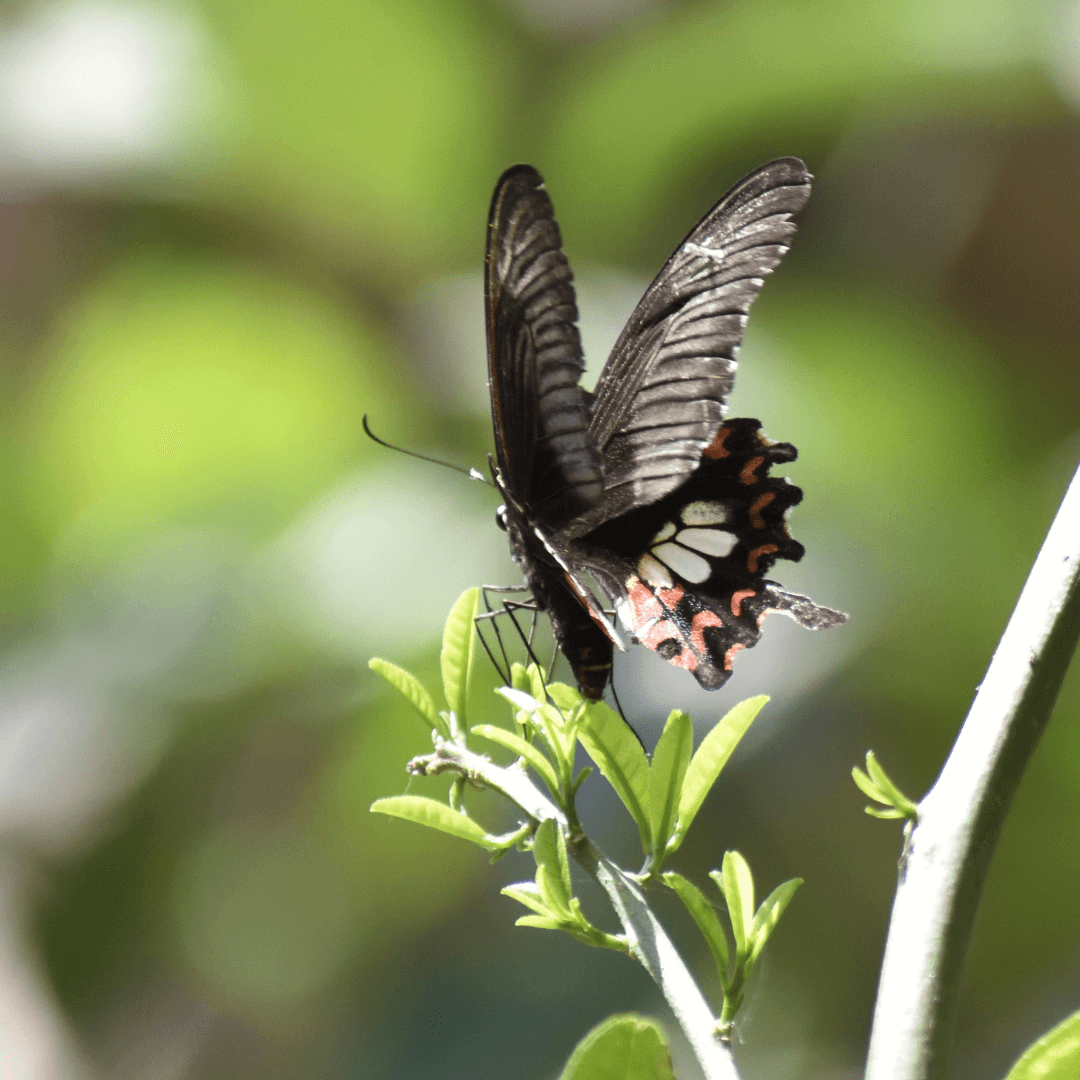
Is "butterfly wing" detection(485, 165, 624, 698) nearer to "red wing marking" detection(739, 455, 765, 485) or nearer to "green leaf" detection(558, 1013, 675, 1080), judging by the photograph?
"red wing marking" detection(739, 455, 765, 485)

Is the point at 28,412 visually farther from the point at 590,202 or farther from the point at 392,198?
the point at 590,202

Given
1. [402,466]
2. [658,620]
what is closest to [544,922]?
[658,620]

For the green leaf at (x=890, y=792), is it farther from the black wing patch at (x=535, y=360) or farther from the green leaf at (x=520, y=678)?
the black wing patch at (x=535, y=360)

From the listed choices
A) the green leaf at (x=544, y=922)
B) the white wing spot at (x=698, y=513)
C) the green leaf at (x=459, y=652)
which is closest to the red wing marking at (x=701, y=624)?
the white wing spot at (x=698, y=513)

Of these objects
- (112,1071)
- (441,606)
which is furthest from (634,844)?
(112,1071)

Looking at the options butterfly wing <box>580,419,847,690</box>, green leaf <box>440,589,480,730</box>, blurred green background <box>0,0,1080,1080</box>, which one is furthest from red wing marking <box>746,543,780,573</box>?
blurred green background <box>0,0,1080,1080</box>
